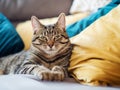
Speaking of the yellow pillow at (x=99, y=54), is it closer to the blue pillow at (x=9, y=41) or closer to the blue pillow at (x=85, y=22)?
the blue pillow at (x=85, y=22)

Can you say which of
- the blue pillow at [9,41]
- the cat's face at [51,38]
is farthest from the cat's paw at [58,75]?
the blue pillow at [9,41]

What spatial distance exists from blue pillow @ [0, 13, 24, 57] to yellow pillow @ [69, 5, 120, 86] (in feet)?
1.57

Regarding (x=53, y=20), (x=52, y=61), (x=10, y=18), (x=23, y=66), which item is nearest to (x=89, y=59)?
(x=52, y=61)

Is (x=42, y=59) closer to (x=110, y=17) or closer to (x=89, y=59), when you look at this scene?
(x=89, y=59)

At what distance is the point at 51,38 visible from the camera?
1389mm

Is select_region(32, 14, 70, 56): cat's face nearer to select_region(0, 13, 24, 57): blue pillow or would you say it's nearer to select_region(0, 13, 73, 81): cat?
select_region(0, 13, 73, 81): cat

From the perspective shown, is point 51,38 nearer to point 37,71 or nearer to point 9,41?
point 37,71

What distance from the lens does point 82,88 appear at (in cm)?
111

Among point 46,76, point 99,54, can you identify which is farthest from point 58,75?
point 99,54

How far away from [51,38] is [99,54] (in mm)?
271

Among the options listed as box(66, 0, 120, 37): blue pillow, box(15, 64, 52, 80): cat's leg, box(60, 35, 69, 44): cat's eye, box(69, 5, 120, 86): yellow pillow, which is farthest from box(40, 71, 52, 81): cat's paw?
box(66, 0, 120, 37): blue pillow

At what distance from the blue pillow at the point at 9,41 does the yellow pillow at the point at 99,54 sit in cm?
48

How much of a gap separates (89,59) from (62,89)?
0.79ft

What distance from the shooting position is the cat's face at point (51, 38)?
54.6 inches
